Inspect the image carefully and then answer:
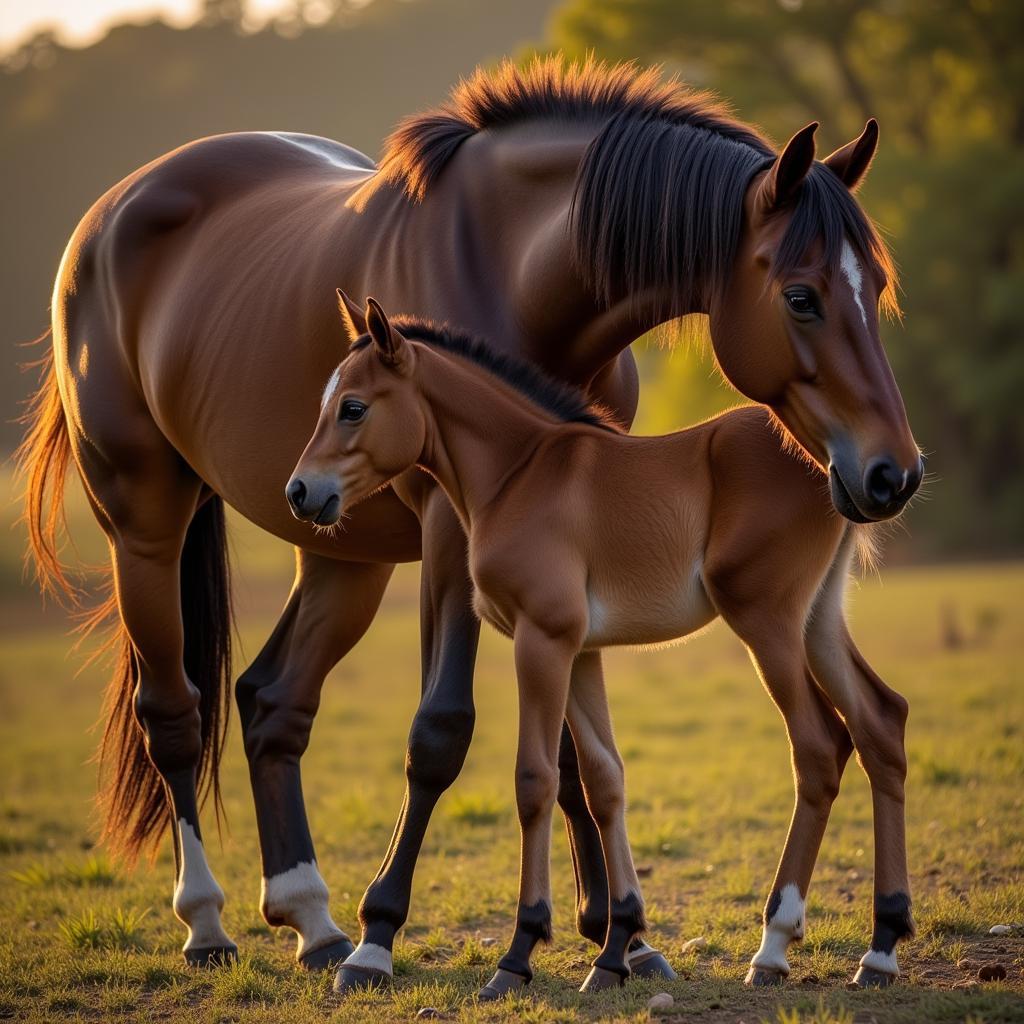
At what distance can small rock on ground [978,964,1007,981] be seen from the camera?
414 cm

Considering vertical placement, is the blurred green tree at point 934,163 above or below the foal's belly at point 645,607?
above

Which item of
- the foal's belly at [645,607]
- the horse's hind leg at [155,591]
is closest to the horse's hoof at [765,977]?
the foal's belly at [645,607]

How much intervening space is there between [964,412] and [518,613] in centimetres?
2489

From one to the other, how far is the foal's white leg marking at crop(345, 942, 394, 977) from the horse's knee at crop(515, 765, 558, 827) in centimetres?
84

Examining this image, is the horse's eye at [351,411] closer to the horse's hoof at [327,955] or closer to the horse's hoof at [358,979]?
the horse's hoof at [358,979]

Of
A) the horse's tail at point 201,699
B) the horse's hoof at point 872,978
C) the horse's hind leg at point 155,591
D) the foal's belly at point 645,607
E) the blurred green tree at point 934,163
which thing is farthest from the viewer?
Answer: the blurred green tree at point 934,163

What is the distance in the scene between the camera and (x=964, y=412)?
27375mm

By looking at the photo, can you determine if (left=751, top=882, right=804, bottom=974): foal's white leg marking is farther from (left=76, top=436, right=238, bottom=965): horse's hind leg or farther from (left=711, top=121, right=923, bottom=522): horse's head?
(left=76, top=436, right=238, bottom=965): horse's hind leg

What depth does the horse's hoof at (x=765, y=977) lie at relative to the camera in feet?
13.9

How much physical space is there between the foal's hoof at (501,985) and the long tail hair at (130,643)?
236 cm

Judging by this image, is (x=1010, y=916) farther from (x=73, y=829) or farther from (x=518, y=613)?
(x=73, y=829)

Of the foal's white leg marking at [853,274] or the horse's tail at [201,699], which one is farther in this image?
the horse's tail at [201,699]

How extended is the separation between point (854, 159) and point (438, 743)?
2.29m

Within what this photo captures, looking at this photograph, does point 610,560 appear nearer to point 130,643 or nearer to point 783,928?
point 783,928
